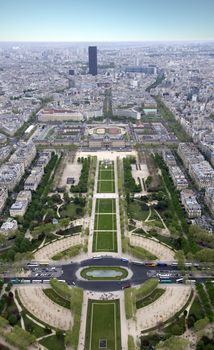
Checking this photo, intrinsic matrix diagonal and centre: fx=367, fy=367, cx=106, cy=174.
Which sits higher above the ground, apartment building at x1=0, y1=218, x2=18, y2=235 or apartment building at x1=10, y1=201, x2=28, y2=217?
apartment building at x1=10, y1=201, x2=28, y2=217

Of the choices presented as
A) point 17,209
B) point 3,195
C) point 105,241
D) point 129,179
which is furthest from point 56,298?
point 129,179

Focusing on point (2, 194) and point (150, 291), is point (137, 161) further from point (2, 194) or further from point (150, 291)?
point (150, 291)

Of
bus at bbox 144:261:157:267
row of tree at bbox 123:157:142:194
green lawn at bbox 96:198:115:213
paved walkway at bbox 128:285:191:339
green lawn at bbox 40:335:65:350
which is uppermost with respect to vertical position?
row of tree at bbox 123:157:142:194

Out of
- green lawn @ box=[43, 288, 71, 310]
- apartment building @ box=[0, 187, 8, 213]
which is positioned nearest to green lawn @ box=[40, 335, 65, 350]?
green lawn @ box=[43, 288, 71, 310]

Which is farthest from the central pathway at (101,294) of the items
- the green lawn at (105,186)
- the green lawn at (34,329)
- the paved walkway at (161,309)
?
the green lawn at (34,329)

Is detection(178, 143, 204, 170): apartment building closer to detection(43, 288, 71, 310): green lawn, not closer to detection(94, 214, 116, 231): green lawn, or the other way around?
detection(94, 214, 116, 231): green lawn

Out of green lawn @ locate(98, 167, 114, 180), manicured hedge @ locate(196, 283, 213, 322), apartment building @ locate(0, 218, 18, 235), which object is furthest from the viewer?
green lawn @ locate(98, 167, 114, 180)

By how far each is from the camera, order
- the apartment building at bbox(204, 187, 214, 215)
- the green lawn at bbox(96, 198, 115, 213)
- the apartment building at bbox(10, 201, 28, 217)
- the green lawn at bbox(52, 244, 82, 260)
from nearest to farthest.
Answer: the green lawn at bbox(52, 244, 82, 260)
the apartment building at bbox(10, 201, 28, 217)
the apartment building at bbox(204, 187, 214, 215)
the green lawn at bbox(96, 198, 115, 213)
